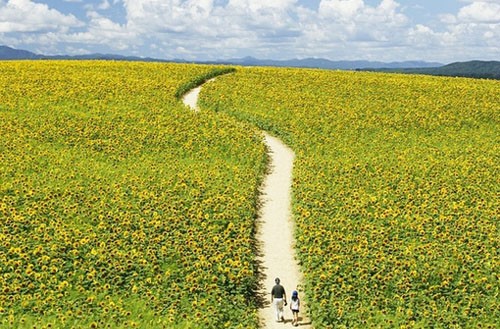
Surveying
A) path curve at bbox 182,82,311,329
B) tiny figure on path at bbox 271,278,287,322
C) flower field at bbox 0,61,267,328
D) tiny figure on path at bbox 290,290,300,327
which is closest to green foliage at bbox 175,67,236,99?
flower field at bbox 0,61,267,328

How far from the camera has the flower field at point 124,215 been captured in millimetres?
17078

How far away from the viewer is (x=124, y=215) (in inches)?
907

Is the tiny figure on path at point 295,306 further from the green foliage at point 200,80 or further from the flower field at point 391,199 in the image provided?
the green foliage at point 200,80

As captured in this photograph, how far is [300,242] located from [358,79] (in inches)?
1645

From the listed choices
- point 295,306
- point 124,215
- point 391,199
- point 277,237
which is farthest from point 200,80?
point 295,306

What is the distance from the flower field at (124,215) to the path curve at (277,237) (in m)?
0.69

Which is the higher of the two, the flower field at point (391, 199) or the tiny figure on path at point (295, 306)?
the flower field at point (391, 199)

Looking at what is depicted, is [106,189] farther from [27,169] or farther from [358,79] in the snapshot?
[358,79]

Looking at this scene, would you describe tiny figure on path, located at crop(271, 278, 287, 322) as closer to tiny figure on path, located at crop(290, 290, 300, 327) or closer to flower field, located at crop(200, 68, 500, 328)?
tiny figure on path, located at crop(290, 290, 300, 327)

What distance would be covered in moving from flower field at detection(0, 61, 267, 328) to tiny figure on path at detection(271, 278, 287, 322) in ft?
2.97

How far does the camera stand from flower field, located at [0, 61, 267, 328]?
17078 mm

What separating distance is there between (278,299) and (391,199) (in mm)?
11069

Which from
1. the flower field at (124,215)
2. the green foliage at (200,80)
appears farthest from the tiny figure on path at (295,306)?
the green foliage at (200,80)

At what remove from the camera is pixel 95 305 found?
16.9 metres
